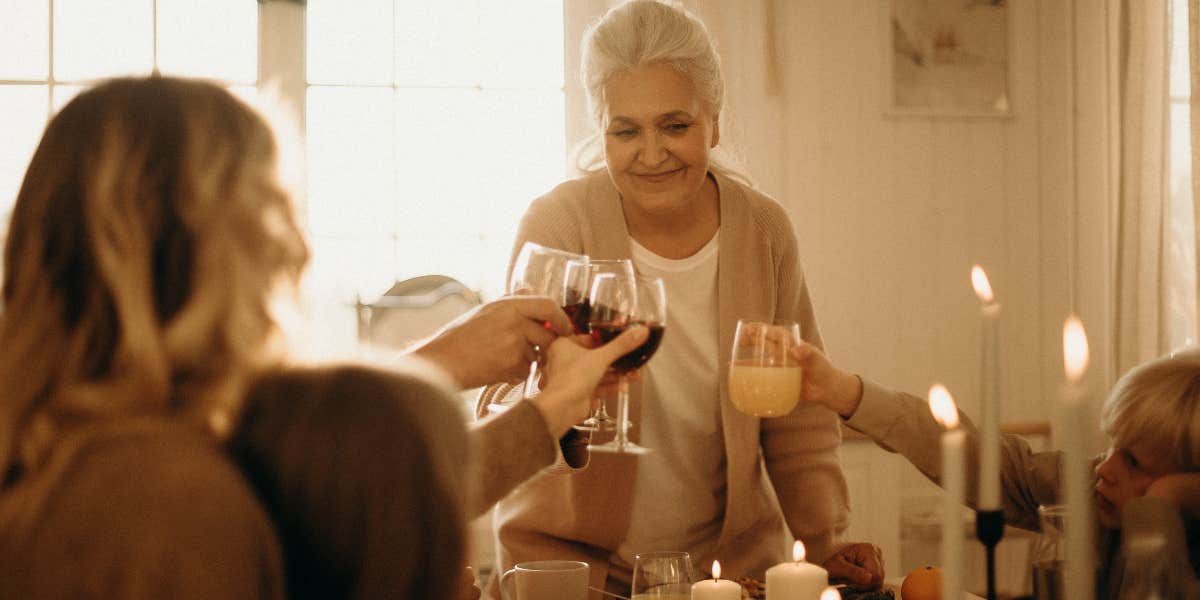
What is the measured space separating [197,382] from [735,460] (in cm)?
147

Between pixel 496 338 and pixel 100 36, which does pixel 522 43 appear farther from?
pixel 496 338

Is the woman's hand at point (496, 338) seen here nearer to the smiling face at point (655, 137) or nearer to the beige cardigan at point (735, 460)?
the beige cardigan at point (735, 460)

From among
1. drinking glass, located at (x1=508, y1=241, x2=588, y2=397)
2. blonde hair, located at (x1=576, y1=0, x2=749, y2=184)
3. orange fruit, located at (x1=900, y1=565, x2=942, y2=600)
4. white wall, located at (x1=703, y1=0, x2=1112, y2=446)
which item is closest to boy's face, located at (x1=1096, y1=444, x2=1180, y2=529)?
orange fruit, located at (x1=900, y1=565, x2=942, y2=600)

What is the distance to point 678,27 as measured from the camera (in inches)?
86.4

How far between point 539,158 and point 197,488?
2.99 meters

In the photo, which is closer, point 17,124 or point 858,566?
point 858,566

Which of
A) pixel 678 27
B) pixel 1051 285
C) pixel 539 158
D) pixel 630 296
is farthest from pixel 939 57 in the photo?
pixel 630 296

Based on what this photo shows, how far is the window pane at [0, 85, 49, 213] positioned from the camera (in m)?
3.32

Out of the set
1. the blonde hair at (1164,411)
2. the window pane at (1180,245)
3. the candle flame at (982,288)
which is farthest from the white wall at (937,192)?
the candle flame at (982,288)

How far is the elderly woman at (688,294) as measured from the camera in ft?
6.90

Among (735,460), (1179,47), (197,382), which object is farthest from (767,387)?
(1179,47)

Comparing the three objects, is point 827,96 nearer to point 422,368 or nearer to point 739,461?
point 739,461

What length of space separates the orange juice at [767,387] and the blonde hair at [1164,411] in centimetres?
48

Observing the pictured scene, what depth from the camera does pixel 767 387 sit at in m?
1.87
